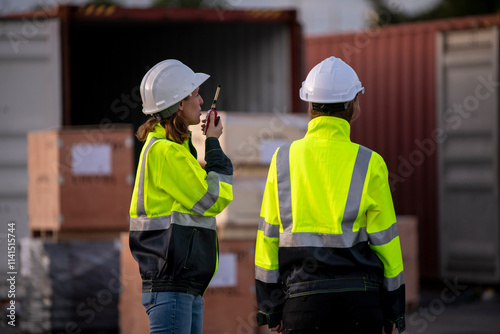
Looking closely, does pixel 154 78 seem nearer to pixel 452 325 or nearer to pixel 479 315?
pixel 452 325

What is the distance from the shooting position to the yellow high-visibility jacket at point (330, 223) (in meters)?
3.16

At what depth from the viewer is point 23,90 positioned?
8.11 meters

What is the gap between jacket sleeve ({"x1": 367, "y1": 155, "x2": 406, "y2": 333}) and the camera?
3193 millimetres

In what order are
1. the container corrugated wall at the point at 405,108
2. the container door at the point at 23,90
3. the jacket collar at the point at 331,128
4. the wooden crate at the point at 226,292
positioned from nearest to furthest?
the jacket collar at the point at 331,128, the wooden crate at the point at 226,292, the container door at the point at 23,90, the container corrugated wall at the point at 405,108

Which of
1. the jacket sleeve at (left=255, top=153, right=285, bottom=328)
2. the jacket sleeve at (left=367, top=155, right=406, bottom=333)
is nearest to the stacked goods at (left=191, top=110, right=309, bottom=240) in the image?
the jacket sleeve at (left=255, top=153, right=285, bottom=328)

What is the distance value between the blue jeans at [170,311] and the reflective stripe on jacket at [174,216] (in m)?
0.03

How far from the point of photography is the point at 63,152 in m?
6.93

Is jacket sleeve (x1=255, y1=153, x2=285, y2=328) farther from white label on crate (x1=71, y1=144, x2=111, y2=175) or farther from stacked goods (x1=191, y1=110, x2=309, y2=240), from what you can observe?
white label on crate (x1=71, y1=144, x2=111, y2=175)

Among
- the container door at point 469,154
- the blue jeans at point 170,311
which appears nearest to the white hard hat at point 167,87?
the blue jeans at point 170,311

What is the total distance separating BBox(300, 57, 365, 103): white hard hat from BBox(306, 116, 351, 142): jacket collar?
7cm

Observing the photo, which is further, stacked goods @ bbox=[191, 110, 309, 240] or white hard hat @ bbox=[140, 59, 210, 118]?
stacked goods @ bbox=[191, 110, 309, 240]

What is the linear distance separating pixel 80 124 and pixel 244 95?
104 inches

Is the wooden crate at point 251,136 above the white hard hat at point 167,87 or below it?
below

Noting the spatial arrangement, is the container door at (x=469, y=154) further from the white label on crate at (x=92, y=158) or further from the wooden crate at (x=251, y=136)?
the white label on crate at (x=92, y=158)
